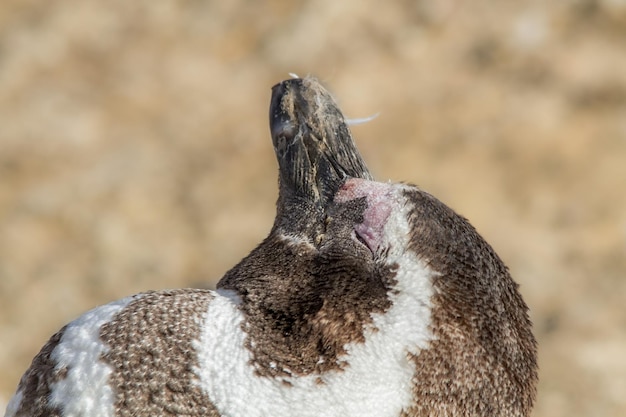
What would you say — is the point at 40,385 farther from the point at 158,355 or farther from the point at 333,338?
the point at 333,338

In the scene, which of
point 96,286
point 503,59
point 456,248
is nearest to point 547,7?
point 503,59

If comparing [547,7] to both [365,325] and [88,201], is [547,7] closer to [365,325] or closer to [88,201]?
[88,201]

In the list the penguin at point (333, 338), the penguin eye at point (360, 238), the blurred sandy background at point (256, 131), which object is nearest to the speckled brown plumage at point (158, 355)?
the penguin at point (333, 338)

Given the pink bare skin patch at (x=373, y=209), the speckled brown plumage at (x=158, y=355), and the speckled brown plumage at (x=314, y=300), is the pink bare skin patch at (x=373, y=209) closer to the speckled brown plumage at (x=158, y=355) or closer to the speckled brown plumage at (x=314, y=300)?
the speckled brown plumage at (x=314, y=300)

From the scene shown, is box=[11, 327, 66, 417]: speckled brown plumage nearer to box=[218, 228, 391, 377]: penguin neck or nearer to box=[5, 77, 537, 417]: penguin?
box=[5, 77, 537, 417]: penguin

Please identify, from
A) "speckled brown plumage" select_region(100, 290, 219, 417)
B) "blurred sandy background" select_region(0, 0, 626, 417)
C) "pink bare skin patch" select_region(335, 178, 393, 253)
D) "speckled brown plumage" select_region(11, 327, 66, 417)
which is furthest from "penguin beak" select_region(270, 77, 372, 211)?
"blurred sandy background" select_region(0, 0, 626, 417)

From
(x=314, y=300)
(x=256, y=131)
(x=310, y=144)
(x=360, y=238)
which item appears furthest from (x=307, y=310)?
(x=256, y=131)

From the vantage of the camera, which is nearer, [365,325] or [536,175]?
[365,325]
